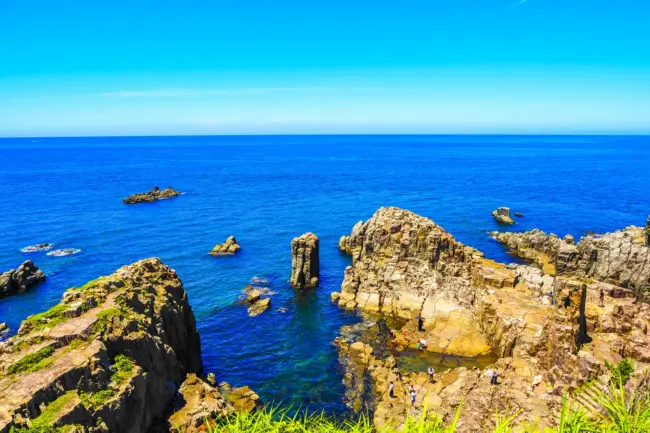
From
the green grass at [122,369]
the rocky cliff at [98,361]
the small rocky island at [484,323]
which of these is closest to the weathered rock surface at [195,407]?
the rocky cliff at [98,361]

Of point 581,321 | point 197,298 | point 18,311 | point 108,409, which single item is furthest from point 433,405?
point 18,311

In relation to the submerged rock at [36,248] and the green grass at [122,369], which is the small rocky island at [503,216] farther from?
the submerged rock at [36,248]

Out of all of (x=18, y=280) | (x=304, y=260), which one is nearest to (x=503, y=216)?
(x=304, y=260)

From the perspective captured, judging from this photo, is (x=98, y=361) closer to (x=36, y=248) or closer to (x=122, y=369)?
(x=122, y=369)

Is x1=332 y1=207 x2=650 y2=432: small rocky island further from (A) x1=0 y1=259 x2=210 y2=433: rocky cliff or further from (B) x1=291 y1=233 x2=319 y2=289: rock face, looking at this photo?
(A) x1=0 y1=259 x2=210 y2=433: rocky cliff

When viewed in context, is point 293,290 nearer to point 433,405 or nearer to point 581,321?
point 433,405

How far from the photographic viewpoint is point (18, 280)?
220 ft

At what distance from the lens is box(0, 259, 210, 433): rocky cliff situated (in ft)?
74.1

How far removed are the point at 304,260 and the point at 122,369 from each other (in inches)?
1644

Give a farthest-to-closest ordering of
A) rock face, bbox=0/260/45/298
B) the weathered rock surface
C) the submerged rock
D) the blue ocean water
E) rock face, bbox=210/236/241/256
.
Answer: the submerged rock → rock face, bbox=210/236/241/256 → rock face, bbox=0/260/45/298 → the blue ocean water → the weathered rock surface

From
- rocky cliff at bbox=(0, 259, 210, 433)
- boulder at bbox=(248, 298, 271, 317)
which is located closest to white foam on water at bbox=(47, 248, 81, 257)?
boulder at bbox=(248, 298, 271, 317)

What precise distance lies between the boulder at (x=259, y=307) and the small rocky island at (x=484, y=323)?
1077cm

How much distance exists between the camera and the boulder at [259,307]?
58469 mm

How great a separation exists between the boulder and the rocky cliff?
63.1 ft
